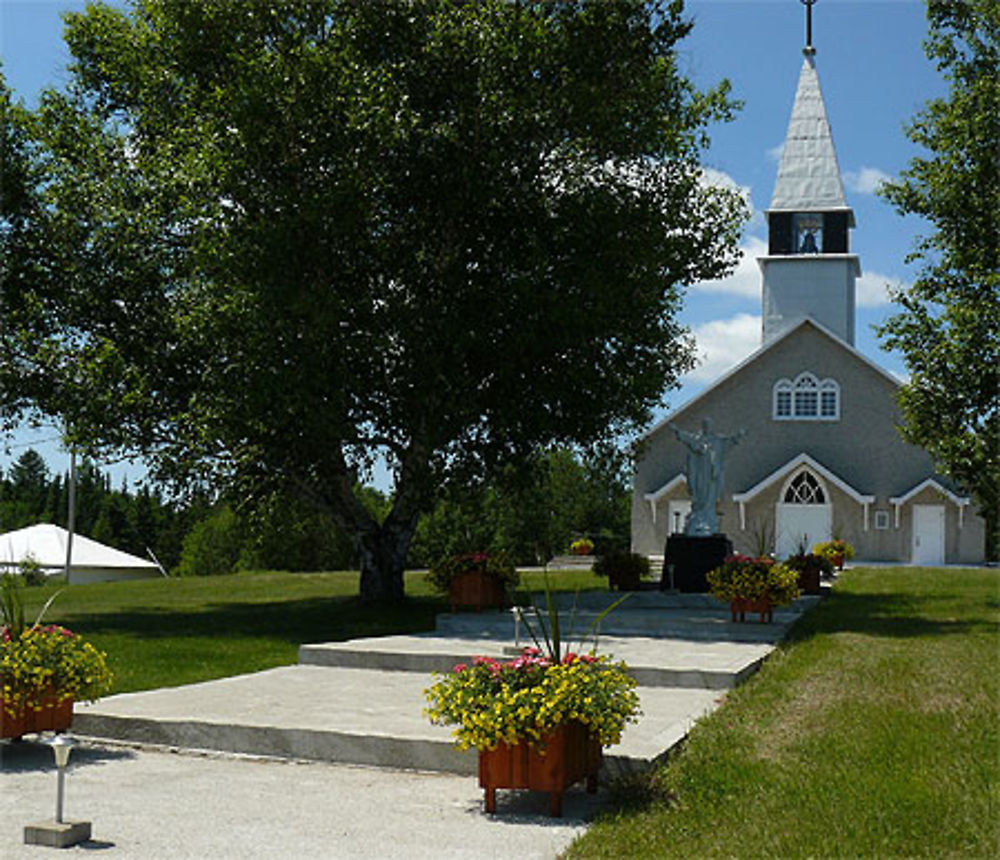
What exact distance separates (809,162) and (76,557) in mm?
34334

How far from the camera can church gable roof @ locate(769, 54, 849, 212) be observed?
48.6 meters

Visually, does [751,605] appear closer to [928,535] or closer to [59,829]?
[59,829]

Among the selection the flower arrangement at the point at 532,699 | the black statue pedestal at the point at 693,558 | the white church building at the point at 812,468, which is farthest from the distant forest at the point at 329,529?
the flower arrangement at the point at 532,699

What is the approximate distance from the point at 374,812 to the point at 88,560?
151 feet

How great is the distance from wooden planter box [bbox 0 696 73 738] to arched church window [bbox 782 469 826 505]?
35414mm

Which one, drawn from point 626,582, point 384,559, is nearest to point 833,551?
point 626,582

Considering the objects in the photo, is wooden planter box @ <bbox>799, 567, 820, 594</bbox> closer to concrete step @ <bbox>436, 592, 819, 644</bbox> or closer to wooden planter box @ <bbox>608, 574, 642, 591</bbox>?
wooden planter box @ <bbox>608, 574, 642, 591</bbox>

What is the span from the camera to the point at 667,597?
20.8 m

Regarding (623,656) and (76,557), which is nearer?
(623,656)

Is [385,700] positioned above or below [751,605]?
below

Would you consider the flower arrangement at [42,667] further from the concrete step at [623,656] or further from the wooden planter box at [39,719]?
the concrete step at [623,656]

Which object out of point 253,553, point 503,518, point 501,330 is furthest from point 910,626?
point 253,553

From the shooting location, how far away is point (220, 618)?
21750 mm

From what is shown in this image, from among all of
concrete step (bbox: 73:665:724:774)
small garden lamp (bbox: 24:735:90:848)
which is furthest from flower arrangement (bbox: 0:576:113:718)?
small garden lamp (bbox: 24:735:90:848)
